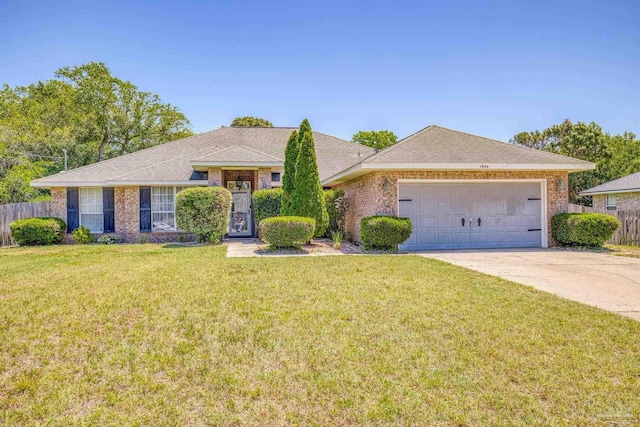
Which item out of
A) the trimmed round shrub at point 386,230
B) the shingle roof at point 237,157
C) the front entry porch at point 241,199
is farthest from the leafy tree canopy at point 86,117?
the trimmed round shrub at point 386,230

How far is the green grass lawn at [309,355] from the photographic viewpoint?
10.3 ft

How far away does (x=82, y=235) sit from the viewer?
1622 centimetres

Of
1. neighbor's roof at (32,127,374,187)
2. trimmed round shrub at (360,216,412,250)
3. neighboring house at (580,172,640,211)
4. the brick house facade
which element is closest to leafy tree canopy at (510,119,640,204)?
the brick house facade

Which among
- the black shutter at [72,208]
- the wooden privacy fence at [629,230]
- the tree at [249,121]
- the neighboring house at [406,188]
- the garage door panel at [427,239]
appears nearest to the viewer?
the neighboring house at [406,188]

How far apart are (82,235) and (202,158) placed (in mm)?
6164

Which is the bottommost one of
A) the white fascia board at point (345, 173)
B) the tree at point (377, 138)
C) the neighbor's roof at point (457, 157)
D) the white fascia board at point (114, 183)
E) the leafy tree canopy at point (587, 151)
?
the white fascia board at point (114, 183)

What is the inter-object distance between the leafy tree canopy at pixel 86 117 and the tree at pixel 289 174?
19596 mm

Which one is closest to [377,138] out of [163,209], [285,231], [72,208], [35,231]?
[163,209]

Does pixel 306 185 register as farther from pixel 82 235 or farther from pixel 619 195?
pixel 619 195

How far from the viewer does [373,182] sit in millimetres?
13109

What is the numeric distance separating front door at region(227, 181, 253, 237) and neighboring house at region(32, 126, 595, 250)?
5 cm

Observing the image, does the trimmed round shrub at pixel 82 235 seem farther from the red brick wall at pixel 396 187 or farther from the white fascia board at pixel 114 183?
the red brick wall at pixel 396 187

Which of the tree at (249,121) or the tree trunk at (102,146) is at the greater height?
the tree at (249,121)

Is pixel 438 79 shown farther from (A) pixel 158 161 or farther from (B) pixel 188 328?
(B) pixel 188 328
